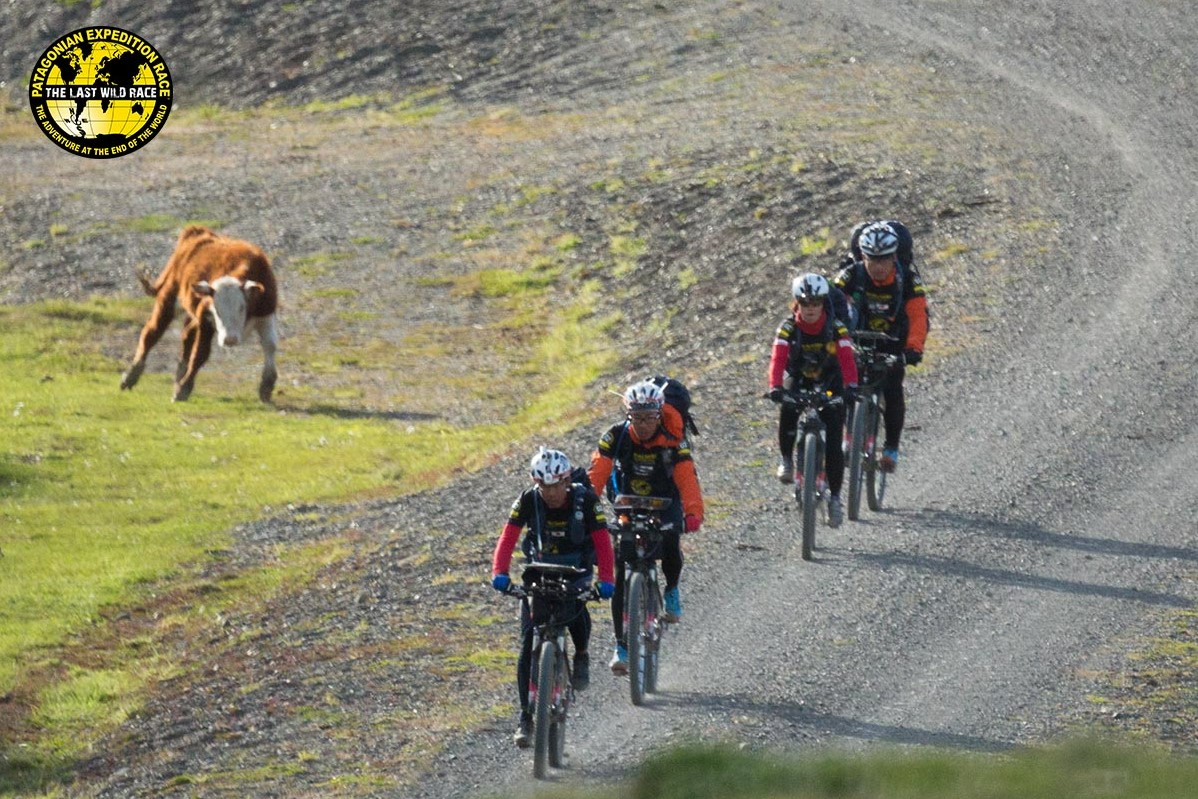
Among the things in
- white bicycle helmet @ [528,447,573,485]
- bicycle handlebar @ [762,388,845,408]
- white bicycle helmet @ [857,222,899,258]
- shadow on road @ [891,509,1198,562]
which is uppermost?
white bicycle helmet @ [857,222,899,258]

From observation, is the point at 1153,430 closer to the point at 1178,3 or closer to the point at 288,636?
the point at 288,636

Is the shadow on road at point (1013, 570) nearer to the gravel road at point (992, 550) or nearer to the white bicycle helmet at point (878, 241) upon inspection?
the gravel road at point (992, 550)

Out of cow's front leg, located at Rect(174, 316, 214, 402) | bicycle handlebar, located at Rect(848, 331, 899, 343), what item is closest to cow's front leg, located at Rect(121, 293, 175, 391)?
cow's front leg, located at Rect(174, 316, 214, 402)

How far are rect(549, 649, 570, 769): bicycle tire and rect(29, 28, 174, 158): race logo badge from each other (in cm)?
2794

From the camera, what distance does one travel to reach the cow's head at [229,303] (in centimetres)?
2489

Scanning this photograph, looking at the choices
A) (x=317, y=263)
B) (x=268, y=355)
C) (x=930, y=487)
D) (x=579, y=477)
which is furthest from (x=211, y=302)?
(x=579, y=477)

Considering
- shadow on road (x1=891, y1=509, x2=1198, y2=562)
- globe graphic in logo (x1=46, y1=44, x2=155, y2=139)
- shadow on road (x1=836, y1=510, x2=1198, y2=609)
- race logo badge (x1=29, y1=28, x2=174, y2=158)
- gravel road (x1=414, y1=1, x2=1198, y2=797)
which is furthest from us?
race logo badge (x1=29, y1=28, x2=174, y2=158)

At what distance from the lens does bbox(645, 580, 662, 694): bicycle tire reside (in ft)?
38.2

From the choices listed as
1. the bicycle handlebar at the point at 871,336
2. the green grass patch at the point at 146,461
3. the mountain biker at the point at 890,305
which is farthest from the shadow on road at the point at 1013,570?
the green grass patch at the point at 146,461

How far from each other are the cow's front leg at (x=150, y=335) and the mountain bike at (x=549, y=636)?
16.5 metres

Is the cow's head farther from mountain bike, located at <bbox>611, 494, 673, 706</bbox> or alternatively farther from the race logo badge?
mountain bike, located at <bbox>611, 494, 673, 706</bbox>

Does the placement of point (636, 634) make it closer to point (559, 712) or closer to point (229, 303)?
point (559, 712)

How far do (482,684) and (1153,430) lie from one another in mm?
8517

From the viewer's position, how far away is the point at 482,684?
12.7 metres
